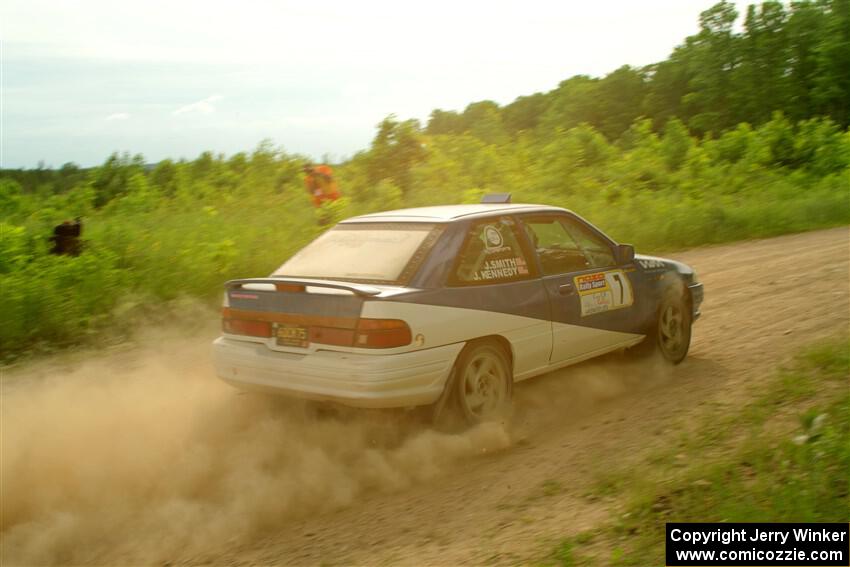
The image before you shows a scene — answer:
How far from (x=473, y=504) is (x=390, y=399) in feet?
2.80

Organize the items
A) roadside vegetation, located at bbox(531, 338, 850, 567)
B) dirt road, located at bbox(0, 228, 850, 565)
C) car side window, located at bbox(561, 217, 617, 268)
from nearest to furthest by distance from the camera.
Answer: roadside vegetation, located at bbox(531, 338, 850, 567)
dirt road, located at bbox(0, 228, 850, 565)
car side window, located at bbox(561, 217, 617, 268)

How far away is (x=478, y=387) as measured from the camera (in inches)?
235

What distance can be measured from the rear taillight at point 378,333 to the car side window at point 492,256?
65 cm

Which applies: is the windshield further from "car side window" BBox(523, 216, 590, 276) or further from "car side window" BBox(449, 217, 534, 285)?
"car side window" BBox(523, 216, 590, 276)

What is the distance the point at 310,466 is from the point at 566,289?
2.44m

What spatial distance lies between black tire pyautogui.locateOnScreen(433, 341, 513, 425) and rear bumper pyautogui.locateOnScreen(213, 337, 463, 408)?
4.6 inches

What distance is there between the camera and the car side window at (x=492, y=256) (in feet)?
19.7

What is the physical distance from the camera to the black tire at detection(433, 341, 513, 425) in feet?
19.0

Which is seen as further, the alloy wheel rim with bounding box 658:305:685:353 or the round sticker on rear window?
the alloy wheel rim with bounding box 658:305:685:353

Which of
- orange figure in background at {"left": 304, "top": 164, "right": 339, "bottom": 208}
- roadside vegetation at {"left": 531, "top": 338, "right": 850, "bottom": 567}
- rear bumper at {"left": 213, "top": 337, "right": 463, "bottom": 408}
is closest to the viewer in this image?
roadside vegetation at {"left": 531, "top": 338, "right": 850, "bottom": 567}

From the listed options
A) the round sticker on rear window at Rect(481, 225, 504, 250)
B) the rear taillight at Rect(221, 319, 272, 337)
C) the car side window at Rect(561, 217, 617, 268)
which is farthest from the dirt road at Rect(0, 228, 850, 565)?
the round sticker on rear window at Rect(481, 225, 504, 250)

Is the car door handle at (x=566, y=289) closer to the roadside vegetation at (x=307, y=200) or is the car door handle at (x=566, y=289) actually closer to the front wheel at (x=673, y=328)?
the front wheel at (x=673, y=328)

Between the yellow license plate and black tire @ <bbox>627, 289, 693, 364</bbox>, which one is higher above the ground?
the yellow license plate

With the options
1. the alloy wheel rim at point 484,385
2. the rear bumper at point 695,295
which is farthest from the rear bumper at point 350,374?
the rear bumper at point 695,295
